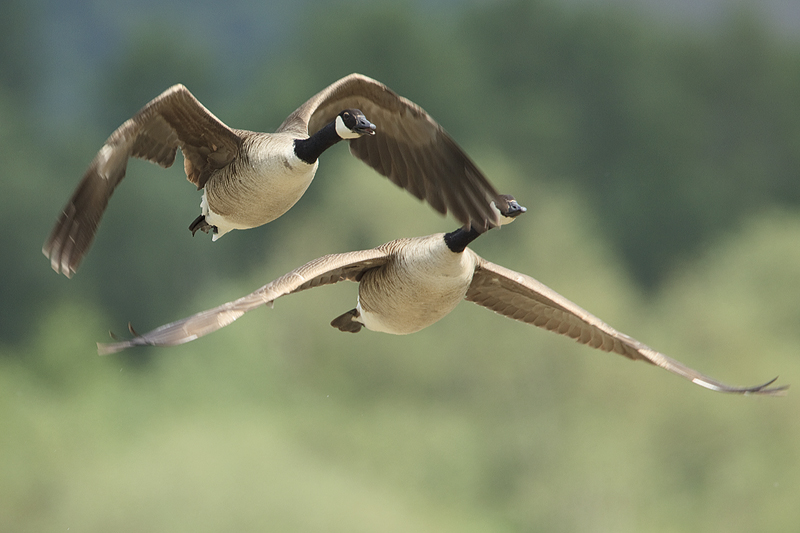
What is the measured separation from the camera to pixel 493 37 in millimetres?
35062

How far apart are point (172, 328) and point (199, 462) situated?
1636 centimetres

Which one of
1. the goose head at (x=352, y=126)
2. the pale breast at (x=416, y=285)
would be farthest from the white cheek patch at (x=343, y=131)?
the pale breast at (x=416, y=285)

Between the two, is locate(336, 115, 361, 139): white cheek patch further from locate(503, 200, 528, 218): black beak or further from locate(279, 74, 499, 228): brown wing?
locate(503, 200, 528, 218): black beak

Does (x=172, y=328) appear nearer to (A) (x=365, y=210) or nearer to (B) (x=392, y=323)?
(B) (x=392, y=323)

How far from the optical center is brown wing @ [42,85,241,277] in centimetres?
513

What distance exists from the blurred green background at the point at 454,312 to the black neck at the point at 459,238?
13.7 m

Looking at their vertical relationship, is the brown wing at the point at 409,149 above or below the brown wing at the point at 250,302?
above

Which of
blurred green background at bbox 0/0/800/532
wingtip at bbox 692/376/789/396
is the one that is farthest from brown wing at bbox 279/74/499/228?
blurred green background at bbox 0/0/800/532

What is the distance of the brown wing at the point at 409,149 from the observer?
5.07 metres

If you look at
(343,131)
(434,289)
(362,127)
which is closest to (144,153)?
(343,131)

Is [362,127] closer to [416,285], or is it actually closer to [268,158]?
[268,158]

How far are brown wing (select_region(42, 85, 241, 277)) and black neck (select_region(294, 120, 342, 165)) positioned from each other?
1.76ft

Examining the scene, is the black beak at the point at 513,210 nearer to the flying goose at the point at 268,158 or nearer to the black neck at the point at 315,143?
the flying goose at the point at 268,158

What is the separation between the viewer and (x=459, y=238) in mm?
5043
